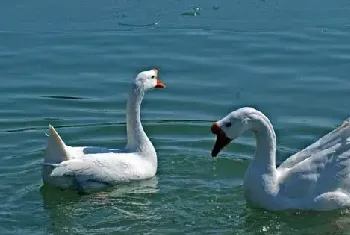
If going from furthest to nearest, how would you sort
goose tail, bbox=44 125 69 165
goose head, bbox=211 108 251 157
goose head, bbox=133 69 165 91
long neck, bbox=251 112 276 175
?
goose head, bbox=133 69 165 91 < goose tail, bbox=44 125 69 165 < long neck, bbox=251 112 276 175 < goose head, bbox=211 108 251 157

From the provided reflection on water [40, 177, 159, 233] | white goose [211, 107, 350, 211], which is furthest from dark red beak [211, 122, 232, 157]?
reflection on water [40, 177, 159, 233]

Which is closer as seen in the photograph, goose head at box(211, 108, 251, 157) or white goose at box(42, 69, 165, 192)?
goose head at box(211, 108, 251, 157)

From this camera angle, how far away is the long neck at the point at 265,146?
10367 millimetres

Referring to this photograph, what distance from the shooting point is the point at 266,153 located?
1049 centimetres

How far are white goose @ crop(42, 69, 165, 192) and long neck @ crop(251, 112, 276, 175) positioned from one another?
1588mm

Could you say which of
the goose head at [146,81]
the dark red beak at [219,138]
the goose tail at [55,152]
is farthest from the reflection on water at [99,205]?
the goose head at [146,81]

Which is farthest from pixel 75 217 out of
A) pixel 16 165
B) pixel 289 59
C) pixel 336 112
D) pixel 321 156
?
pixel 289 59

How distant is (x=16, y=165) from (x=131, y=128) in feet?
4.79

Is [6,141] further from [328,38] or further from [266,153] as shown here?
[328,38]

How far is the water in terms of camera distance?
1038cm

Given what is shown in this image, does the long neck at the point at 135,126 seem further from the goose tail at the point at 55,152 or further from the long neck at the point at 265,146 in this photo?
the long neck at the point at 265,146

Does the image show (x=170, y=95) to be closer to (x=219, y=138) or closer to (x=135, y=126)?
(x=135, y=126)

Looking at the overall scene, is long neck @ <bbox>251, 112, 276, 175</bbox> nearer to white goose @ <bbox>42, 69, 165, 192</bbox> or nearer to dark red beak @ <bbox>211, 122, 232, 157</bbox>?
dark red beak @ <bbox>211, 122, 232, 157</bbox>

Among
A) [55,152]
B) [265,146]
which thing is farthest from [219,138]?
[55,152]
